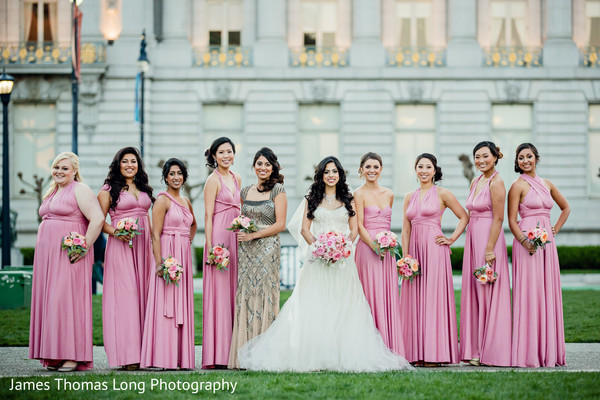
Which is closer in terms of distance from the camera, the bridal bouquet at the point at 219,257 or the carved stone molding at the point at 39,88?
the bridal bouquet at the point at 219,257

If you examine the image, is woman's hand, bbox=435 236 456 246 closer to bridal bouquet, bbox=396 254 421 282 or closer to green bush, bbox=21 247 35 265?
bridal bouquet, bbox=396 254 421 282

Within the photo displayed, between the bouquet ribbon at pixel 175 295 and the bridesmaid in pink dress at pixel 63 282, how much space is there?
0.90 m

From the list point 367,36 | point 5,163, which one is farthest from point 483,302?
point 367,36

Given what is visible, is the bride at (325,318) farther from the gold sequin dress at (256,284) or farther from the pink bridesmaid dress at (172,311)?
the pink bridesmaid dress at (172,311)

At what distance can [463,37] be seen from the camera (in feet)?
111

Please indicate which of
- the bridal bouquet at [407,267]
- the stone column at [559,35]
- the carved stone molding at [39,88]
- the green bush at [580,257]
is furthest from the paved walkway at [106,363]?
the stone column at [559,35]

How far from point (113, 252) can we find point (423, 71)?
2476 centimetres

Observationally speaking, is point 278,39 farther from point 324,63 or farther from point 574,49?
point 574,49

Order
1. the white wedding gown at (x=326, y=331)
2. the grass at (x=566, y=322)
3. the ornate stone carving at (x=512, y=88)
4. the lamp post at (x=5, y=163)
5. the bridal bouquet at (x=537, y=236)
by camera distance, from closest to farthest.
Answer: the white wedding gown at (x=326, y=331)
the bridal bouquet at (x=537, y=236)
the grass at (x=566, y=322)
the lamp post at (x=5, y=163)
the ornate stone carving at (x=512, y=88)

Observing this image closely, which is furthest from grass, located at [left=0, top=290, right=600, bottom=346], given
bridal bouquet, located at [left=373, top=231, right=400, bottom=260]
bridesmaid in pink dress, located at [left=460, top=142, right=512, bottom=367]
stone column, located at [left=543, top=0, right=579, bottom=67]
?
stone column, located at [left=543, top=0, right=579, bottom=67]

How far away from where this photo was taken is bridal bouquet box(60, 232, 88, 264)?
34.6 ft

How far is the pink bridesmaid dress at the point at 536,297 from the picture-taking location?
10.7 metres

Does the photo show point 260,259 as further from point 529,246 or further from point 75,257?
point 529,246

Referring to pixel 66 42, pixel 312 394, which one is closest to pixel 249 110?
pixel 66 42
